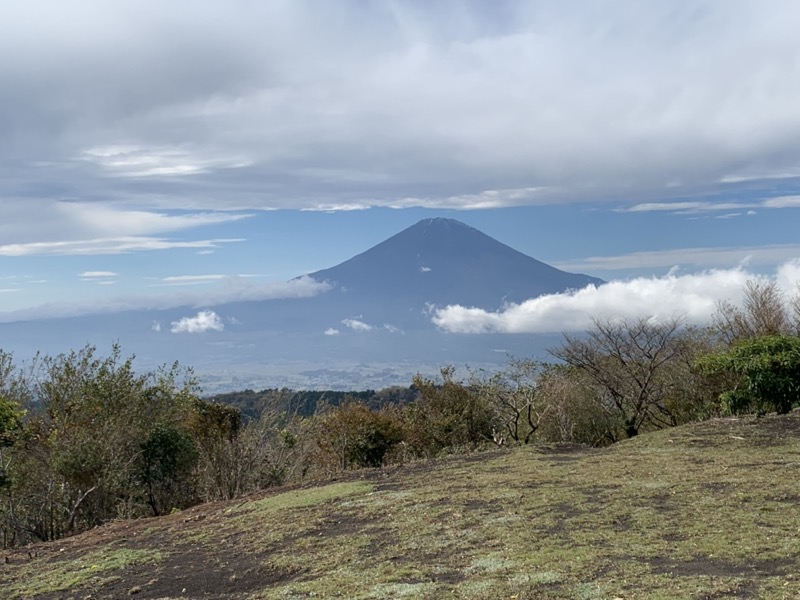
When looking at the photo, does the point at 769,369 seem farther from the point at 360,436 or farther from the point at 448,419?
the point at 360,436

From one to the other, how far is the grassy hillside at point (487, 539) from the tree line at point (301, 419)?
12.3 ft

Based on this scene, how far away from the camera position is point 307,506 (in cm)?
1252

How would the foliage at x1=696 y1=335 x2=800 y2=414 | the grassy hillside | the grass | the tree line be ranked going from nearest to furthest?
the grassy hillside → the grass → the tree line → the foliage at x1=696 y1=335 x2=800 y2=414

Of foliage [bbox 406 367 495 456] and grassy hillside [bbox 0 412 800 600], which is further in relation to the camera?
foliage [bbox 406 367 495 456]

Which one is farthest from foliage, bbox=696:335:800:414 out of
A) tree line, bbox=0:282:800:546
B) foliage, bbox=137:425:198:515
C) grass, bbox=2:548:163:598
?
grass, bbox=2:548:163:598

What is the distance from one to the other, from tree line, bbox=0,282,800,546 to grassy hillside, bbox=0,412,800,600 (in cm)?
374

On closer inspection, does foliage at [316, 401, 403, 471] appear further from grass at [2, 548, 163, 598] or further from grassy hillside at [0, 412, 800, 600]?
grass at [2, 548, 163, 598]

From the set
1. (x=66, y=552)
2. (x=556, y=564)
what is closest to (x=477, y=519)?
(x=556, y=564)

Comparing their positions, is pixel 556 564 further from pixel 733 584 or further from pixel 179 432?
pixel 179 432

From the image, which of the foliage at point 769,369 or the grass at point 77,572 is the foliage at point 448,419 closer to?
the foliage at point 769,369

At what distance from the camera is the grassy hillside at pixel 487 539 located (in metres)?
6.62

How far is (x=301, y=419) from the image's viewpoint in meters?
26.3

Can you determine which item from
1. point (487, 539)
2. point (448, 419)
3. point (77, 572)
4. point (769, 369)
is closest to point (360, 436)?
point (448, 419)

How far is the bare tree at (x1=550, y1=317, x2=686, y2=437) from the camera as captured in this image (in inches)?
934
